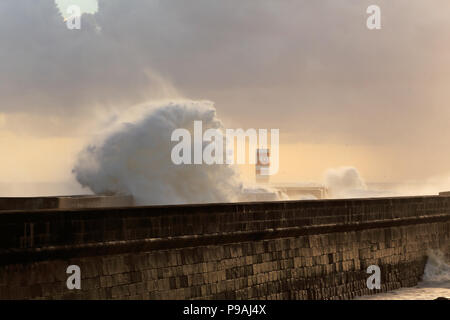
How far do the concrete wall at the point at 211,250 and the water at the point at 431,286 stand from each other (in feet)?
1.01

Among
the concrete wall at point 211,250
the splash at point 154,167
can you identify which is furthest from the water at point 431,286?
the splash at point 154,167

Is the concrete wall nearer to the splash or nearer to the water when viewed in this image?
the water

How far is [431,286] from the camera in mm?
20969

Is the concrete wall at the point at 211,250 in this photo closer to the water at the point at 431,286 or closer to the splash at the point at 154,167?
the water at the point at 431,286

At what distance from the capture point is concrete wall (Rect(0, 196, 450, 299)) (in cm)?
1077

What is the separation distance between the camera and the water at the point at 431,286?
18.8m

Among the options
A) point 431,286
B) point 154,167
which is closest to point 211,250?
point 431,286

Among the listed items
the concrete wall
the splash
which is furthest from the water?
the splash

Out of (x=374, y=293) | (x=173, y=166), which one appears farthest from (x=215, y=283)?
(x=173, y=166)

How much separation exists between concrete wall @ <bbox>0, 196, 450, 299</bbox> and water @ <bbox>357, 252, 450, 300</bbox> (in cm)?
31

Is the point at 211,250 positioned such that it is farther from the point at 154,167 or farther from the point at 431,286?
the point at 154,167

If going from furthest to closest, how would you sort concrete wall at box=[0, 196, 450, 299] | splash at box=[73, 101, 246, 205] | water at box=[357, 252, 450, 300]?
splash at box=[73, 101, 246, 205]
water at box=[357, 252, 450, 300]
concrete wall at box=[0, 196, 450, 299]
